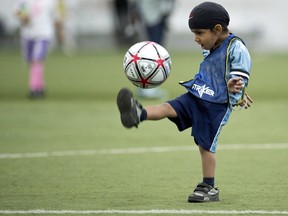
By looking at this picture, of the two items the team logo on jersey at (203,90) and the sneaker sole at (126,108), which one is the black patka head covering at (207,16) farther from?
the sneaker sole at (126,108)

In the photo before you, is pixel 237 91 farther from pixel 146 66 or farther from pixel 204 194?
pixel 146 66

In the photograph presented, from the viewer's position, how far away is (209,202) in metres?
7.54

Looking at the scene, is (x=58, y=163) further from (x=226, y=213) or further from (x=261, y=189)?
(x=226, y=213)

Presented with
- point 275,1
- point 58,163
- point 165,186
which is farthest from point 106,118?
point 275,1

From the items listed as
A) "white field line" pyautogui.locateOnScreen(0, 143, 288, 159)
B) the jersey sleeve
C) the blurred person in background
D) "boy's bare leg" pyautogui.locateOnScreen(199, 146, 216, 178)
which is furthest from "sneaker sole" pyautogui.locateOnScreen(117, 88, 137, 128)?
the blurred person in background

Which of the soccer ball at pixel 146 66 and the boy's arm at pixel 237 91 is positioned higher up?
the soccer ball at pixel 146 66

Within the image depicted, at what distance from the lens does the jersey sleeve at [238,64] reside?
7.38 m

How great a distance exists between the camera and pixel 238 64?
292 inches

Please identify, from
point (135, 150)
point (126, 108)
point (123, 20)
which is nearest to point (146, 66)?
point (126, 108)

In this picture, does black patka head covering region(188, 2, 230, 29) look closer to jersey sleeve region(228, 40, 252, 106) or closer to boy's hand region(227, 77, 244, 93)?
jersey sleeve region(228, 40, 252, 106)

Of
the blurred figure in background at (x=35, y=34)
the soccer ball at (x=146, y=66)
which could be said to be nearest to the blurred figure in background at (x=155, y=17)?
the blurred figure in background at (x=35, y=34)

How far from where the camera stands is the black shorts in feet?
24.9

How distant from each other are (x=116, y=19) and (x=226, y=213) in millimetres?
25527

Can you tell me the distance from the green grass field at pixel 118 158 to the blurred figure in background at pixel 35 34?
1.35 ft
